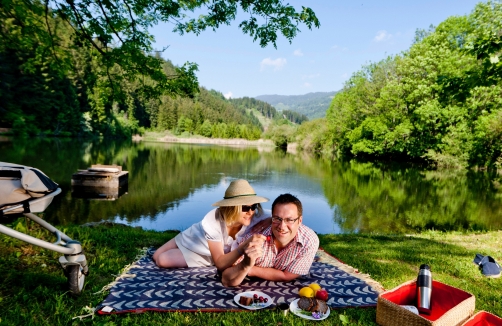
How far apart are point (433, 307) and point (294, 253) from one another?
1.57 meters

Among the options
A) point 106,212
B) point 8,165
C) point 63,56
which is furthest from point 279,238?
point 106,212

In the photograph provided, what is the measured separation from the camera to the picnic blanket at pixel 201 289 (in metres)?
3.31

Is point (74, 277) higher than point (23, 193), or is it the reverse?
point (23, 193)

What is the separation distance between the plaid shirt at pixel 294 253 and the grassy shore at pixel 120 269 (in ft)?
2.24

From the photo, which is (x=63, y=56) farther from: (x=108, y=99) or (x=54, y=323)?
(x=54, y=323)

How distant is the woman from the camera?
12.1ft

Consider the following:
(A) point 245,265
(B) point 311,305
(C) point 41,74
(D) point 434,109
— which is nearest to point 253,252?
(A) point 245,265

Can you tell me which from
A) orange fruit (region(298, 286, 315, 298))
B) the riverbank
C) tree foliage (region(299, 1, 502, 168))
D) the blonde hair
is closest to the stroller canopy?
the blonde hair

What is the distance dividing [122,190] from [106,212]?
5.09m

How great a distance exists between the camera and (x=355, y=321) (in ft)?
10.4

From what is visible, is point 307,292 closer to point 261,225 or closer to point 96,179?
point 261,225

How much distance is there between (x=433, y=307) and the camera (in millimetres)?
3395

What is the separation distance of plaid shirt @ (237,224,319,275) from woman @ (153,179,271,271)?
1.20 feet

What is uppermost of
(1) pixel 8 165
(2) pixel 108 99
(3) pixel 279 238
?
(2) pixel 108 99
